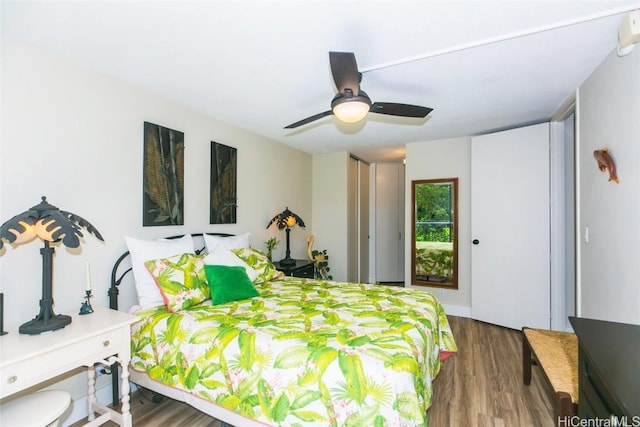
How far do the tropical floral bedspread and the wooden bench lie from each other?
0.61 meters

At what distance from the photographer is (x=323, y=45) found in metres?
1.91

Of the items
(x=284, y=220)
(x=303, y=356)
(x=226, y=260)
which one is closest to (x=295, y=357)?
(x=303, y=356)

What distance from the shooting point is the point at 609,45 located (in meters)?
1.99

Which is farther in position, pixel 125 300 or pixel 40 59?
pixel 125 300

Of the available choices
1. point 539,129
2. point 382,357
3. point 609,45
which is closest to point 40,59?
point 382,357

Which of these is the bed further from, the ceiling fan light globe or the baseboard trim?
the baseboard trim

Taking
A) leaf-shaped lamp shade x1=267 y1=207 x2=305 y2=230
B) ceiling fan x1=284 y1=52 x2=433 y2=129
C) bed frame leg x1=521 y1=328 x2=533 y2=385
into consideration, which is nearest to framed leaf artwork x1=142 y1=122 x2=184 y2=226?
leaf-shaped lamp shade x1=267 y1=207 x2=305 y2=230

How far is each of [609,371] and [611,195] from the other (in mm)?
1654

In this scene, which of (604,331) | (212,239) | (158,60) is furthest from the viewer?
(212,239)

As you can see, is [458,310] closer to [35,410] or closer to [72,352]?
[72,352]

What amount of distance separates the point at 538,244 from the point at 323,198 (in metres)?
3.07

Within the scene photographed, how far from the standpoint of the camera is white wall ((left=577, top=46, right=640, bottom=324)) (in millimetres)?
1799

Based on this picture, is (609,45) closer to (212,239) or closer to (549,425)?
(549,425)

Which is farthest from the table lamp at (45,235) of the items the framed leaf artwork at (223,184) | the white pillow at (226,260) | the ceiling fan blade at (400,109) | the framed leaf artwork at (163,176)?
the ceiling fan blade at (400,109)
